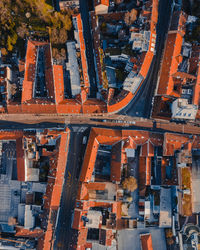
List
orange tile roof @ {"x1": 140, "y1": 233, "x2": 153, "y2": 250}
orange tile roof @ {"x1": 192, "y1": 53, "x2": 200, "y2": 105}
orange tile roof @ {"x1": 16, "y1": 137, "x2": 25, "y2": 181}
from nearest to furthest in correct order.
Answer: orange tile roof @ {"x1": 192, "y1": 53, "x2": 200, "y2": 105}
orange tile roof @ {"x1": 16, "y1": 137, "x2": 25, "y2": 181}
orange tile roof @ {"x1": 140, "y1": 233, "x2": 153, "y2": 250}

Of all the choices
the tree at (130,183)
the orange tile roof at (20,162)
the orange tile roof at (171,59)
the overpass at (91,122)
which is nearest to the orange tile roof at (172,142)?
the overpass at (91,122)

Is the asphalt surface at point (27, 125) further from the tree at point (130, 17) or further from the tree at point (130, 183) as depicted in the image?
the tree at point (130, 17)

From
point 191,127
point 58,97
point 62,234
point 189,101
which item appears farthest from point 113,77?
point 62,234

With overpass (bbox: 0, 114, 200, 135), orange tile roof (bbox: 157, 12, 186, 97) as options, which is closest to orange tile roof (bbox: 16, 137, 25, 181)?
overpass (bbox: 0, 114, 200, 135)

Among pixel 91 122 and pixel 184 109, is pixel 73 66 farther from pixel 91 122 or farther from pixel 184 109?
pixel 184 109

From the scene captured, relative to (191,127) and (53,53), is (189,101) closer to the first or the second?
(191,127)

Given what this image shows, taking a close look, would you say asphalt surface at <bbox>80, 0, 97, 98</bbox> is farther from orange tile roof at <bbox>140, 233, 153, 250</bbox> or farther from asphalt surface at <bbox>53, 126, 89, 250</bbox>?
orange tile roof at <bbox>140, 233, 153, 250</bbox>

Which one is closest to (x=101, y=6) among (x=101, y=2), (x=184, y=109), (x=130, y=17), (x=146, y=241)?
(x=101, y=2)
